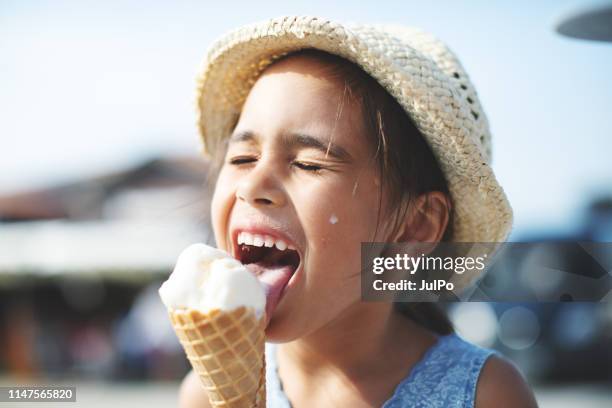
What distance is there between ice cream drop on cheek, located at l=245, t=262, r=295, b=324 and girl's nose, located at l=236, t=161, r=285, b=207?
20 cm

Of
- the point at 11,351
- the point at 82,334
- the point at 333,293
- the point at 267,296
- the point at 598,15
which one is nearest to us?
the point at 267,296

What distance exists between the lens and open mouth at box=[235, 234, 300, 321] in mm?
1871

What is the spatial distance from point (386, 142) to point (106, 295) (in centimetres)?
1410

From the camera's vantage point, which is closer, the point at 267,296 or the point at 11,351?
the point at 267,296

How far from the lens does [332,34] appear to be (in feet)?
6.37

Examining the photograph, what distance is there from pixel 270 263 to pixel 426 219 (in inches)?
23.6

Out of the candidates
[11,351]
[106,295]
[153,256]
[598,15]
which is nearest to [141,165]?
[153,256]

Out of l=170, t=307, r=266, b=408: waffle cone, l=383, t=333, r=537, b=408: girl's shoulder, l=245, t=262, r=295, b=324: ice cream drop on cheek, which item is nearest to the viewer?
l=170, t=307, r=266, b=408: waffle cone

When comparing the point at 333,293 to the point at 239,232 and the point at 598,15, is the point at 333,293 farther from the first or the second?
the point at 598,15

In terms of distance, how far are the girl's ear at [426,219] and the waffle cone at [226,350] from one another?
2.30ft

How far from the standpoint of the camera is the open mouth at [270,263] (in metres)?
1.87

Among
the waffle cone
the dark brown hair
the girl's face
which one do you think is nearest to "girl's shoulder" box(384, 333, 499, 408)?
the girl's face

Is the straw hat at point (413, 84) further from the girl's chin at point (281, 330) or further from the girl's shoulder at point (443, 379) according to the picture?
the girl's chin at point (281, 330)

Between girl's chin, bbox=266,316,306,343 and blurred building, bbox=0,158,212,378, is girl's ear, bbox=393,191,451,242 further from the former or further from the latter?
blurred building, bbox=0,158,212,378
